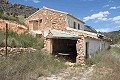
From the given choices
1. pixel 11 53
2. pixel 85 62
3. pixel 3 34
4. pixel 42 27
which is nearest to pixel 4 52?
pixel 11 53

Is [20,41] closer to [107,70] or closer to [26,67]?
[26,67]

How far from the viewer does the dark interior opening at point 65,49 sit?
20.5 m

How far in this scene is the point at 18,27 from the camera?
2355cm

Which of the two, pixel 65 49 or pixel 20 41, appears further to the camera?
pixel 65 49

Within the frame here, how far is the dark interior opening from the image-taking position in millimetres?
20531

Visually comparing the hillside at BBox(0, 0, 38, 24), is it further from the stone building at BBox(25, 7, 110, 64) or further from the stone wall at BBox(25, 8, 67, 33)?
the stone building at BBox(25, 7, 110, 64)

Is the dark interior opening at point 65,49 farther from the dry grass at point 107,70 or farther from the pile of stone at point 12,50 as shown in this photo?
the pile of stone at point 12,50

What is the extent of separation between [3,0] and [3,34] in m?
21.2

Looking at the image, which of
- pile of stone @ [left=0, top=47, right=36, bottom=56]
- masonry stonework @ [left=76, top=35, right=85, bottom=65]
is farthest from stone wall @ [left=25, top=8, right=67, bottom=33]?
pile of stone @ [left=0, top=47, right=36, bottom=56]

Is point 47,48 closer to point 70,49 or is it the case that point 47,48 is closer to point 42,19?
point 70,49

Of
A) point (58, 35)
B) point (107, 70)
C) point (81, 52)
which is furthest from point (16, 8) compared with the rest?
point (107, 70)

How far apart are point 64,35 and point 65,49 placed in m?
4.18

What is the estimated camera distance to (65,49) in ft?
74.6

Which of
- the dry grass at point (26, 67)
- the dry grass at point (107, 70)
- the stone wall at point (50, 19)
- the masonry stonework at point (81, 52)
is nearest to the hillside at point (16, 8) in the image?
the stone wall at point (50, 19)
